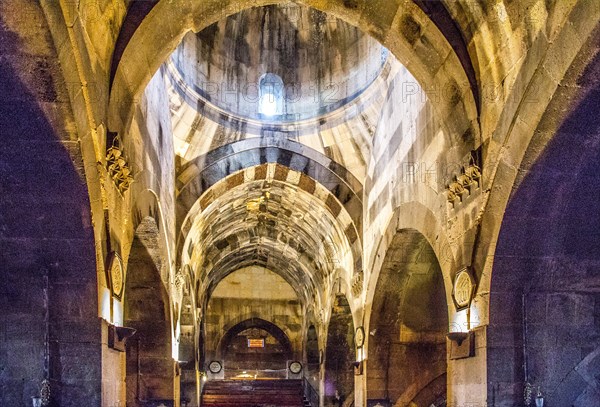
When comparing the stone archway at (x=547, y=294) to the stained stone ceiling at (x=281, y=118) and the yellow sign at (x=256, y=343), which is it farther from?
the yellow sign at (x=256, y=343)

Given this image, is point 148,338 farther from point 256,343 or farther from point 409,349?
point 256,343

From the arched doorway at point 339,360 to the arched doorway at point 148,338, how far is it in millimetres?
6262

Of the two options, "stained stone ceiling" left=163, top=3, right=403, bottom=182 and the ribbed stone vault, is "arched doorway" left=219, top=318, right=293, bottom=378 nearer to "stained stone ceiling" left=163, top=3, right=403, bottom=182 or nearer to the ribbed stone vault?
the ribbed stone vault

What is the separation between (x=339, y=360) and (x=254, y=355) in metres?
9.16

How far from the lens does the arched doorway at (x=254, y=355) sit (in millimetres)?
28266

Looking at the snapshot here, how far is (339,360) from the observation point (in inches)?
790

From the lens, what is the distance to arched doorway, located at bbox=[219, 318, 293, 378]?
92.7 feet

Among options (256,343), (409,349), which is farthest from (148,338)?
(256,343)

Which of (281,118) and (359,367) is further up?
(281,118)

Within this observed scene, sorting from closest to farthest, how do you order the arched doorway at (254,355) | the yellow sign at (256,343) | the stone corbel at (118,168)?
the stone corbel at (118,168)
the arched doorway at (254,355)
the yellow sign at (256,343)

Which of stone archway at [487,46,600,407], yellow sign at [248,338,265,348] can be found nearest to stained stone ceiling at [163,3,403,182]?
stone archway at [487,46,600,407]

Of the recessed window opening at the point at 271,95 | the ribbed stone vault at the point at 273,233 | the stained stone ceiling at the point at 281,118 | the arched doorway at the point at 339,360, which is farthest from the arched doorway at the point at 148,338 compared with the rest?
the arched doorway at the point at 339,360

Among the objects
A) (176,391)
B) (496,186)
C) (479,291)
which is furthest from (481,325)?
A: (176,391)

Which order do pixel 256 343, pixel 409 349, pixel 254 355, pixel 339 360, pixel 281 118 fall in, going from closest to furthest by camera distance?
pixel 409 349 < pixel 281 118 < pixel 339 360 < pixel 256 343 < pixel 254 355
